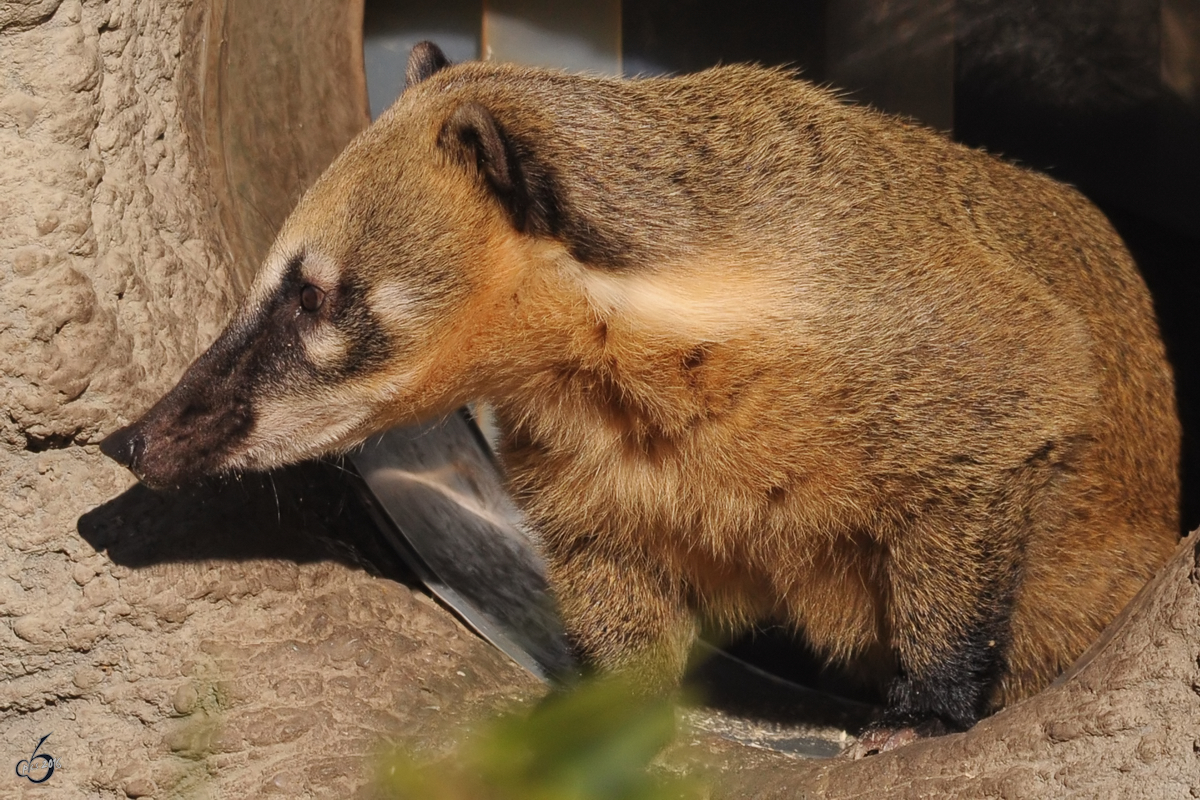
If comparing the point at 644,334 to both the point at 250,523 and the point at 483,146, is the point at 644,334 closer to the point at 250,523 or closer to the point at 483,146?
the point at 483,146

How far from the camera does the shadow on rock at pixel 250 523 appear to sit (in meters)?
4.01

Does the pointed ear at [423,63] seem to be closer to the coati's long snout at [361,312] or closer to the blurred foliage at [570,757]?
the coati's long snout at [361,312]

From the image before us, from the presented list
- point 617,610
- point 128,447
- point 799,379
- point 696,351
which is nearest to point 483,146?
point 696,351

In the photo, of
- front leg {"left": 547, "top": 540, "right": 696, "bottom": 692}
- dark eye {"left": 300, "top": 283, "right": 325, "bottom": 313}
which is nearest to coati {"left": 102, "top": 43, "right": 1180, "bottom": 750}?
dark eye {"left": 300, "top": 283, "right": 325, "bottom": 313}

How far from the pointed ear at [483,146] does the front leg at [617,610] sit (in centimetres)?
135

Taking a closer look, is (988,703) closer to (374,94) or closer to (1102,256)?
(1102,256)

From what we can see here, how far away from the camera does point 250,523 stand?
4414 millimetres

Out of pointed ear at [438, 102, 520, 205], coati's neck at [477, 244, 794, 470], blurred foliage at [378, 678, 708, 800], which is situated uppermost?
pointed ear at [438, 102, 520, 205]

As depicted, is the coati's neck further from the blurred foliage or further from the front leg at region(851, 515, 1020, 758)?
the blurred foliage

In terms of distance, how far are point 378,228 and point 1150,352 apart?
10.2 ft

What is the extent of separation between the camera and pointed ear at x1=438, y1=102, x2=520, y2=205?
10.6 feet

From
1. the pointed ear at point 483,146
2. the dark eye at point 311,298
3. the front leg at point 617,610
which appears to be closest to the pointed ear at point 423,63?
the pointed ear at point 483,146

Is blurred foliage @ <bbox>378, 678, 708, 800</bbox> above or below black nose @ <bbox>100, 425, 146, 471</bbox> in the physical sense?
above

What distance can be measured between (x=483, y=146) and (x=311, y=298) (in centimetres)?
69
